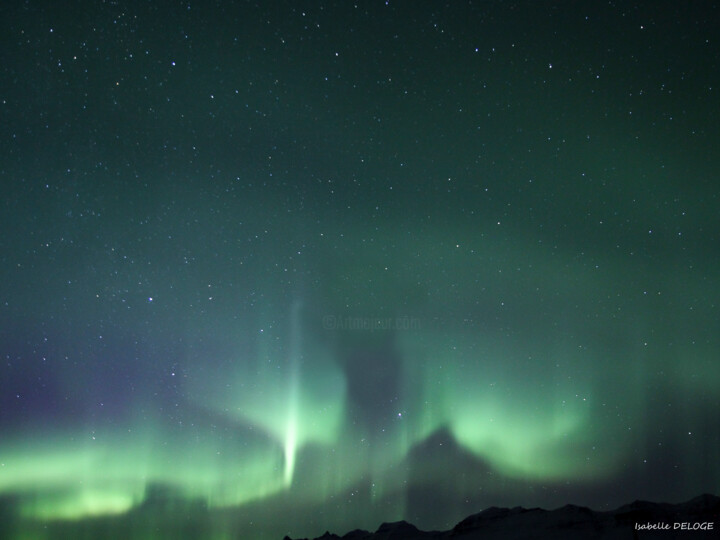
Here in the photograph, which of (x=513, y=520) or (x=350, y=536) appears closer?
(x=513, y=520)

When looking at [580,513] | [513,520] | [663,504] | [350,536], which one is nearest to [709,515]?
[663,504]

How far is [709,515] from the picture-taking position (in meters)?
43.2

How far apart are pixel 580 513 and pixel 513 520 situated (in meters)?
6.15

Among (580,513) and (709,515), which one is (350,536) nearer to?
(580,513)

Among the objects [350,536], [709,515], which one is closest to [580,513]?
[709,515]

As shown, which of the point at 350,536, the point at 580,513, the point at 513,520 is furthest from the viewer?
the point at 350,536

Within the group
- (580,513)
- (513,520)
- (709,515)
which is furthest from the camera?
(513,520)

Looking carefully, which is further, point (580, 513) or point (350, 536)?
point (350, 536)

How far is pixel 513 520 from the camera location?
51875 millimetres

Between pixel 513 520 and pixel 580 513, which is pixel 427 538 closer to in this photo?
pixel 513 520

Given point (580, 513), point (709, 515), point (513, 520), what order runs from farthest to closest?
1. point (513, 520)
2. point (580, 513)
3. point (709, 515)

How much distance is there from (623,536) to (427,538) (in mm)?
17886

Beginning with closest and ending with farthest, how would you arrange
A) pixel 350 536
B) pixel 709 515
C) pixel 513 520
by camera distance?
pixel 709 515, pixel 513 520, pixel 350 536

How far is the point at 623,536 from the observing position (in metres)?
43.4
